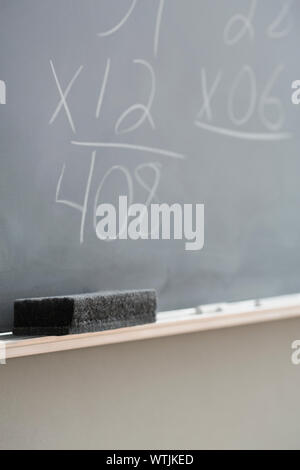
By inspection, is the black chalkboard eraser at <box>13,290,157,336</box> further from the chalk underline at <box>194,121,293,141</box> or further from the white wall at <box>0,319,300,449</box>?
the chalk underline at <box>194,121,293,141</box>

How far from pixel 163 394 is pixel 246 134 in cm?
53

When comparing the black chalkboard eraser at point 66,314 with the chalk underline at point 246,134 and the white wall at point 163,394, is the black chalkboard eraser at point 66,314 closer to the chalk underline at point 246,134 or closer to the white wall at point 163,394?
the white wall at point 163,394

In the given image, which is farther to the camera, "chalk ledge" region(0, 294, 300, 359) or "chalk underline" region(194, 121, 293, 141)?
"chalk underline" region(194, 121, 293, 141)

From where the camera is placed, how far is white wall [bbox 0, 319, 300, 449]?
3.74 ft

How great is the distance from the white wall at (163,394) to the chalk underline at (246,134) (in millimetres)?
381

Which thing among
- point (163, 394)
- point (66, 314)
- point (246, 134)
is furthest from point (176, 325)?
point (246, 134)

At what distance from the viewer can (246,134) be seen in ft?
4.52

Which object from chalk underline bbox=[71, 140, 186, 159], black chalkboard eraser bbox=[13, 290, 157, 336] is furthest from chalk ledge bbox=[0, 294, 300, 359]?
chalk underline bbox=[71, 140, 186, 159]

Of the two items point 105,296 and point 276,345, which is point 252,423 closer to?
point 276,345

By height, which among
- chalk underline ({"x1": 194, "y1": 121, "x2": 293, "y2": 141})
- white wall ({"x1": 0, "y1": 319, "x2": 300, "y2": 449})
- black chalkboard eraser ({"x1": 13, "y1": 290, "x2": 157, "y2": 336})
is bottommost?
white wall ({"x1": 0, "y1": 319, "x2": 300, "y2": 449})

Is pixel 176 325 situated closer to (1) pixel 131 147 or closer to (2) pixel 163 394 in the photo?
(2) pixel 163 394

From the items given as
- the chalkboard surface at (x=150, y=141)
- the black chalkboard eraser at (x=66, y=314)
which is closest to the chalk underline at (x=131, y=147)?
the chalkboard surface at (x=150, y=141)

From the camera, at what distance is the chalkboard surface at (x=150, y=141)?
1.09 metres

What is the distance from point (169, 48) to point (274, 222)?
0.42 metres
